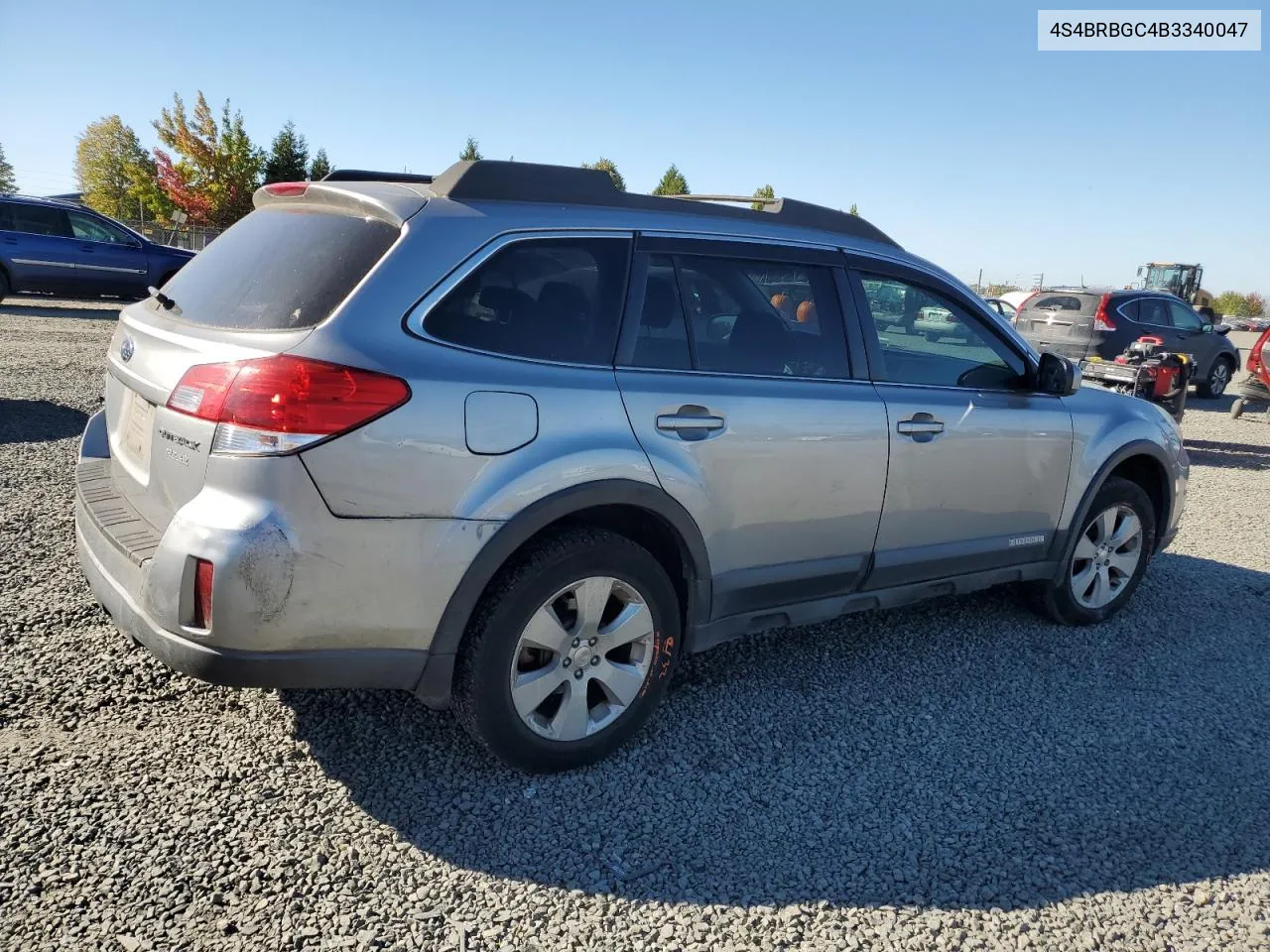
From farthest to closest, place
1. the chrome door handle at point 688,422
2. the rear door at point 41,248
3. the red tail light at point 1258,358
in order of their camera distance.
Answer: the rear door at point 41,248, the red tail light at point 1258,358, the chrome door handle at point 688,422

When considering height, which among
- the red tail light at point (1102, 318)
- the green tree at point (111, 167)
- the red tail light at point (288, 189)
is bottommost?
the red tail light at point (288, 189)

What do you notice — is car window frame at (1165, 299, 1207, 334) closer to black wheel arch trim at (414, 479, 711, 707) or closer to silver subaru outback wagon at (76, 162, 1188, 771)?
silver subaru outback wagon at (76, 162, 1188, 771)

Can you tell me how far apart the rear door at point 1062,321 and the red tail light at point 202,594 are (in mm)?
13581

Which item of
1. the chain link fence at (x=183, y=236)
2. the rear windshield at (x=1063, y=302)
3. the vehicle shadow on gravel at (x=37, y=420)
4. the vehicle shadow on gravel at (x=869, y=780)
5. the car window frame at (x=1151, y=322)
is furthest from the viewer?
the chain link fence at (x=183, y=236)

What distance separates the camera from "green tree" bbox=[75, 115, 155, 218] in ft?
→ 184

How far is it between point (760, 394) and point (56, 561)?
340cm

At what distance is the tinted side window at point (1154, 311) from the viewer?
47.8 feet

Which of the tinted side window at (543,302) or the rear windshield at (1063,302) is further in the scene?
the rear windshield at (1063,302)

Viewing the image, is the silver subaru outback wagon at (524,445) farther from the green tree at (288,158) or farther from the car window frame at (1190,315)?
the green tree at (288,158)

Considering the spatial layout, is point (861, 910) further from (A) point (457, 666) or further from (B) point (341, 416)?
(B) point (341, 416)

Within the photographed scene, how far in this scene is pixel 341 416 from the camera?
8.11ft

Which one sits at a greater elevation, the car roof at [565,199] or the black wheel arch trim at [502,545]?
the car roof at [565,199]

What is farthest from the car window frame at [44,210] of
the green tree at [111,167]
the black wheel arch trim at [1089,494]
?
the green tree at [111,167]

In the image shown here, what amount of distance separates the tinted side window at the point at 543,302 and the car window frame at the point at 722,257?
50 millimetres
